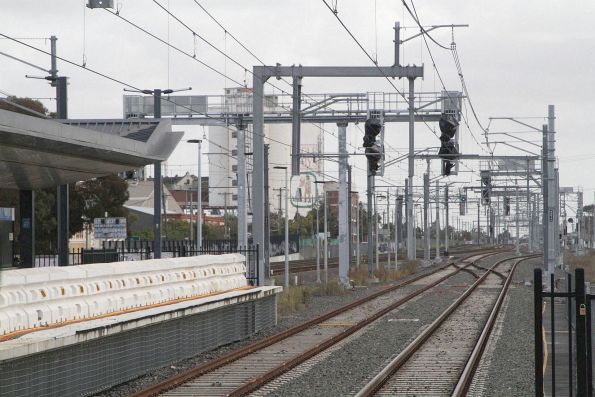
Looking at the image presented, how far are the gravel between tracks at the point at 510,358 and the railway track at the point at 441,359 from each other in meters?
0.23

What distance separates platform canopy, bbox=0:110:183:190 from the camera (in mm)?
14250

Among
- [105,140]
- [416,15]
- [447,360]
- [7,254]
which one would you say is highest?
[416,15]

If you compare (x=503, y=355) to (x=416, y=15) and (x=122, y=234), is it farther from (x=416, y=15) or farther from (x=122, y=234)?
(x=122, y=234)

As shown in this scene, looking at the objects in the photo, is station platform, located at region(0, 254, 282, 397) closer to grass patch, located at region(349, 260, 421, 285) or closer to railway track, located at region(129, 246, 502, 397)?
railway track, located at region(129, 246, 502, 397)

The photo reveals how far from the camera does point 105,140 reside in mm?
16266

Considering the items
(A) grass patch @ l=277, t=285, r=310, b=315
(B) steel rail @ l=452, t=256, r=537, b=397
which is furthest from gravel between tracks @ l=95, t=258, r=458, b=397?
(B) steel rail @ l=452, t=256, r=537, b=397

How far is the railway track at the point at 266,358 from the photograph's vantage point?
1538 cm

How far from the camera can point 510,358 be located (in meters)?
19.6

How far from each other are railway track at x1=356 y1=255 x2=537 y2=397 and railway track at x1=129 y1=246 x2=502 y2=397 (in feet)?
5.51

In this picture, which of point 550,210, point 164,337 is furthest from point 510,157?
point 164,337

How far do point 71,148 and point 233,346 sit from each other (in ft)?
23.7

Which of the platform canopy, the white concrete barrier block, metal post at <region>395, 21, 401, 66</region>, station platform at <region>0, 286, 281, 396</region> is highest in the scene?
metal post at <region>395, 21, 401, 66</region>

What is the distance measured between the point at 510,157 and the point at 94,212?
78.9ft

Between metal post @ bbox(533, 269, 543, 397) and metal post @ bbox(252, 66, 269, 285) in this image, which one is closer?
metal post @ bbox(533, 269, 543, 397)
